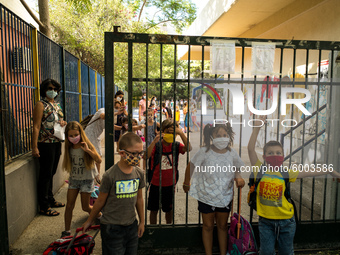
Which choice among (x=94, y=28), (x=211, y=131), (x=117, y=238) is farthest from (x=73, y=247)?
(x=94, y=28)

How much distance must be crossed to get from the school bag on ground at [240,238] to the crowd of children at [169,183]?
8 cm

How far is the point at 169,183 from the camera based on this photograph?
11.8 feet

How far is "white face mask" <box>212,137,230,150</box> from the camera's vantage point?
123 inches

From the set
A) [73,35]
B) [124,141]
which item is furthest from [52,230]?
[73,35]

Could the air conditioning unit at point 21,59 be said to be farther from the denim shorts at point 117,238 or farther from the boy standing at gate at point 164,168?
the denim shorts at point 117,238

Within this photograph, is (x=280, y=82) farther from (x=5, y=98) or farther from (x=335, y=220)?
(x=5, y=98)

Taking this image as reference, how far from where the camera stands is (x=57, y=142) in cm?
469

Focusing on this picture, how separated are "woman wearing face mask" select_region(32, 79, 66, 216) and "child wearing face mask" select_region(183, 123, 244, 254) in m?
2.33

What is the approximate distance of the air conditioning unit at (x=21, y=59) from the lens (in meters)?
4.73

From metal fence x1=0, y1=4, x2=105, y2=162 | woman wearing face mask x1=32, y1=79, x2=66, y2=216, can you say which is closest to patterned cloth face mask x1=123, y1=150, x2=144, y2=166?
metal fence x1=0, y1=4, x2=105, y2=162

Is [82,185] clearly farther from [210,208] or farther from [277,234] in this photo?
[277,234]

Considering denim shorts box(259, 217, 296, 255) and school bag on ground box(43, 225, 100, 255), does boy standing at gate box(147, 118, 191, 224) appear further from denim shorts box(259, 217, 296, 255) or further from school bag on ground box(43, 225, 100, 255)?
denim shorts box(259, 217, 296, 255)

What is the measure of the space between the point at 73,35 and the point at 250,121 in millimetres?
16746

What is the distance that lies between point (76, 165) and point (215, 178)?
68.2 inches
